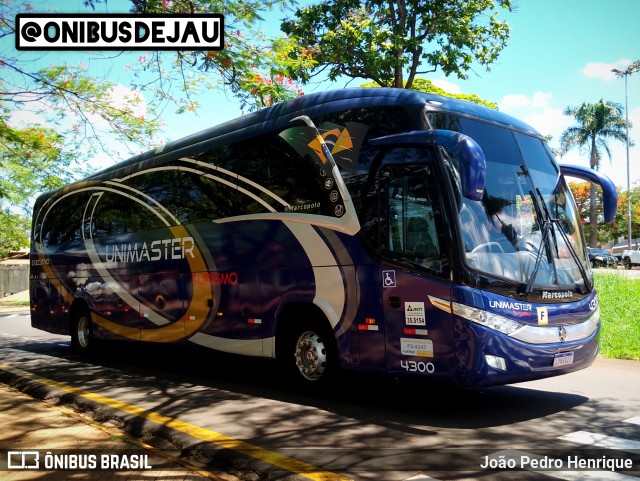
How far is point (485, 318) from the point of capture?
19.6 ft

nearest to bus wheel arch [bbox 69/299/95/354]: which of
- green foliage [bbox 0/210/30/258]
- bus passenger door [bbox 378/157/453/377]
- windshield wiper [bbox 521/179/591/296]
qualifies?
bus passenger door [bbox 378/157/453/377]

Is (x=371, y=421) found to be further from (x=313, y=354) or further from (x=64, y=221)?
(x=64, y=221)

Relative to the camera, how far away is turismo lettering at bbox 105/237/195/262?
10.2 m

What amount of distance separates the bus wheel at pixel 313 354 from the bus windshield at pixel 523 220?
2222 mm

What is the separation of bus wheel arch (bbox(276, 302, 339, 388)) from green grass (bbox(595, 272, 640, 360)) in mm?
6354

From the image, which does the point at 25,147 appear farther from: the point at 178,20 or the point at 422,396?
the point at 422,396

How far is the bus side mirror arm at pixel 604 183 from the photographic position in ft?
25.6

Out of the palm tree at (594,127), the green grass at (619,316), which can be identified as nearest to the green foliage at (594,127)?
the palm tree at (594,127)

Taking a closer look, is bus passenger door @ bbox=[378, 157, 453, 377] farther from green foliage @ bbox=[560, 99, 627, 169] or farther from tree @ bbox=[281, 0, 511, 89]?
green foliage @ bbox=[560, 99, 627, 169]

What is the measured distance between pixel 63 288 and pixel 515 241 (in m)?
11.0

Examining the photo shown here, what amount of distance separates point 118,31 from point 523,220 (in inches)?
225

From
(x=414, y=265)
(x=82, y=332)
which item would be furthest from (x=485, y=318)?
(x=82, y=332)

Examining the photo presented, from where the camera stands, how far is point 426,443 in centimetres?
542

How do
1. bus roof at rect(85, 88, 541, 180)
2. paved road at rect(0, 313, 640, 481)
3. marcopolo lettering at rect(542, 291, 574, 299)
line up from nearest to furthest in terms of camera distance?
paved road at rect(0, 313, 640, 481) < marcopolo lettering at rect(542, 291, 574, 299) < bus roof at rect(85, 88, 541, 180)
